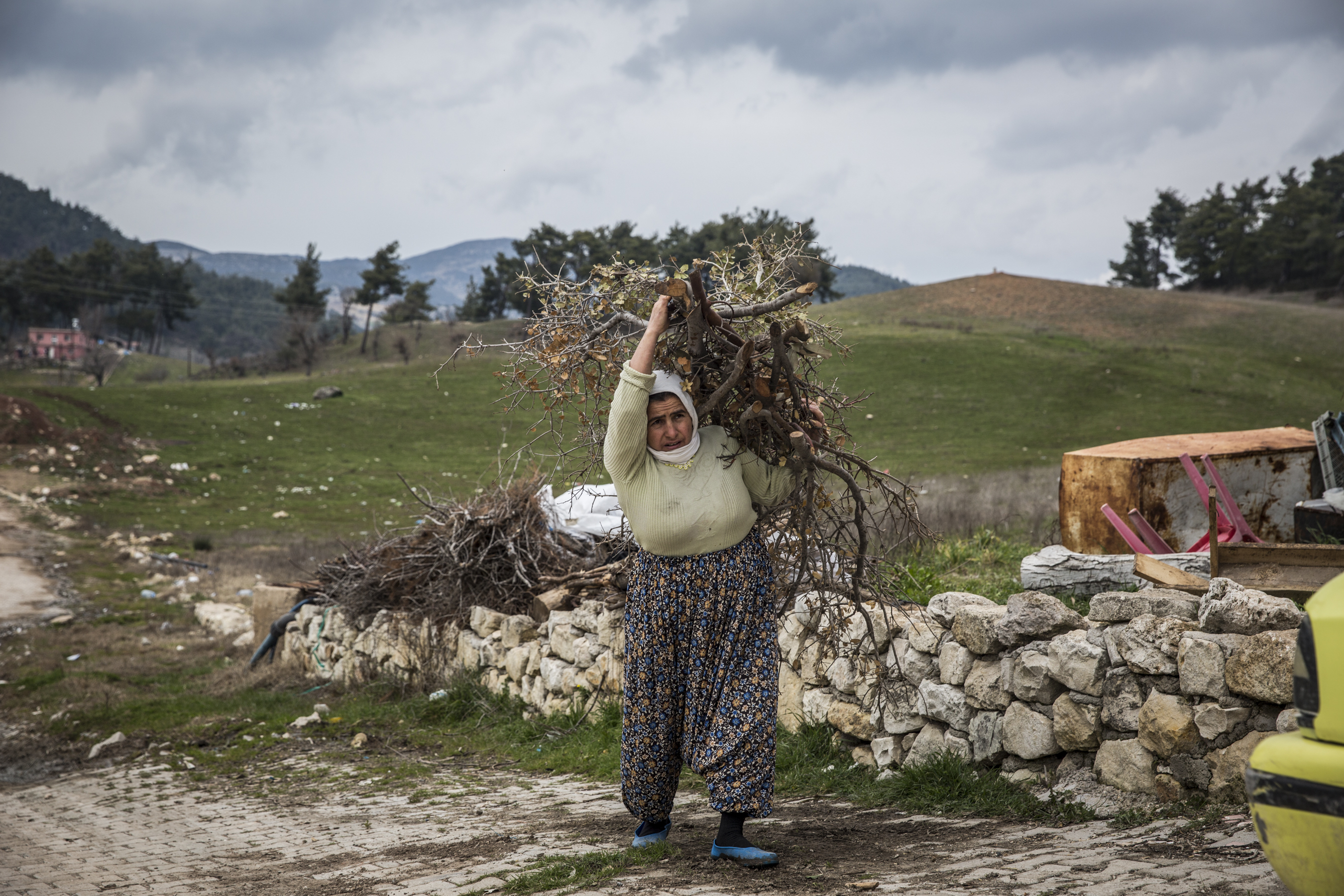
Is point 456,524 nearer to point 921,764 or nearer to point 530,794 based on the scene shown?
point 530,794

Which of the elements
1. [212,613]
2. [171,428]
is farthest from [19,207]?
[212,613]

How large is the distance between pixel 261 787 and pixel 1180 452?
268 inches

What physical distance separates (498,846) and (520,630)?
3369 millimetres

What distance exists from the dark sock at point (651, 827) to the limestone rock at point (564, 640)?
10.5 feet

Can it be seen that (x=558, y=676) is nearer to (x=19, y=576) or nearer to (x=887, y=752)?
(x=887, y=752)

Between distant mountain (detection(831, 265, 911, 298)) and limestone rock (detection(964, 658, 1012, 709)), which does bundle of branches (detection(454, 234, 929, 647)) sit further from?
distant mountain (detection(831, 265, 911, 298))

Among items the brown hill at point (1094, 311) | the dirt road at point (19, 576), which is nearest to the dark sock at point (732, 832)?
the dirt road at point (19, 576)

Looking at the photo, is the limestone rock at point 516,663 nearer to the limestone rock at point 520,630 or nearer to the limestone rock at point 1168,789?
the limestone rock at point 520,630

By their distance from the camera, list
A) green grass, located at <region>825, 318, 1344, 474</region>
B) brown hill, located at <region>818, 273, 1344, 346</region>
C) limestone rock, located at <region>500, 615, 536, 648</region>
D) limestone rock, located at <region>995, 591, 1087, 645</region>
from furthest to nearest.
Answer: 1. brown hill, located at <region>818, 273, 1344, 346</region>
2. green grass, located at <region>825, 318, 1344, 474</region>
3. limestone rock, located at <region>500, 615, 536, 648</region>
4. limestone rock, located at <region>995, 591, 1087, 645</region>

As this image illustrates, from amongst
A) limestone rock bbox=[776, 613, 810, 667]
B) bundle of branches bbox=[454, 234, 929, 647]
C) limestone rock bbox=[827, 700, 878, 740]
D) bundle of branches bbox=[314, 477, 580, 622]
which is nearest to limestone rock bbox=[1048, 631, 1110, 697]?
bundle of branches bbox=[454, 234, 929, 647]

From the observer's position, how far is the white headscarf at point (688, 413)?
378cm

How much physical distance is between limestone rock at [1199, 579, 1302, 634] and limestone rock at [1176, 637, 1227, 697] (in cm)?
12

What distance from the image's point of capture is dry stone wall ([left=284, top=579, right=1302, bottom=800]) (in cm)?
367

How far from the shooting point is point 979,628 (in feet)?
15.0
